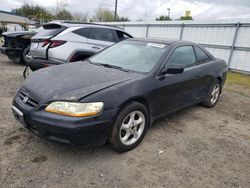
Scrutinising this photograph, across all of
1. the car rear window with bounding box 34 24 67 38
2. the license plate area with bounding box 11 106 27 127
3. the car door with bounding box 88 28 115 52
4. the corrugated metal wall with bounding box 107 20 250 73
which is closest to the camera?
the license plate area with bounding box 11 106 27 127

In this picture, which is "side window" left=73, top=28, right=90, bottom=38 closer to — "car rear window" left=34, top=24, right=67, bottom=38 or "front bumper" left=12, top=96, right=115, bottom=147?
"car rear window" left=34, top=24, right=67, bottom=38

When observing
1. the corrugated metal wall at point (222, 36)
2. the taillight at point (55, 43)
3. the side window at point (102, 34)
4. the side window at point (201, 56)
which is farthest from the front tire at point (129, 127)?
the corrugated metal wall at point (222, 36)

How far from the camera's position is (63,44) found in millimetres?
5246

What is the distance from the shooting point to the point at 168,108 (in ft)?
11.8

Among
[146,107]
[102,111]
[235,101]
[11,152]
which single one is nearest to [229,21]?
[235,101]

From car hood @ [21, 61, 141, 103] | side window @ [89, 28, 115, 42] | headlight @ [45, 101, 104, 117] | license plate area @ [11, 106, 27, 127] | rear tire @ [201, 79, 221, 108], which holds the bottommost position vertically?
rear tire @ [201, 79, 221, 108]

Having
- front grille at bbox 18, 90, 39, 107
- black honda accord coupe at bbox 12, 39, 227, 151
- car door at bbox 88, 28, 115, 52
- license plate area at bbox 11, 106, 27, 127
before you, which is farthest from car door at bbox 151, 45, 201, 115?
car door at bbox 88, 28, 115, 52

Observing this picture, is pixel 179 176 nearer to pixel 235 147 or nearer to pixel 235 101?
pixel 235 147

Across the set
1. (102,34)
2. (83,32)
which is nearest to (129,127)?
(83,32)

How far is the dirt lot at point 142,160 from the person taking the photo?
2.44 metres

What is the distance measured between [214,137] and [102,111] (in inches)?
86.3

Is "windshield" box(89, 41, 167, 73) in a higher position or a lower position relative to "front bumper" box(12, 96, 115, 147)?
higher

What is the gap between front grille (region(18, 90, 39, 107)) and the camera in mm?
2622

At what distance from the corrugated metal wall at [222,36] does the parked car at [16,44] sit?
8.06 metres
